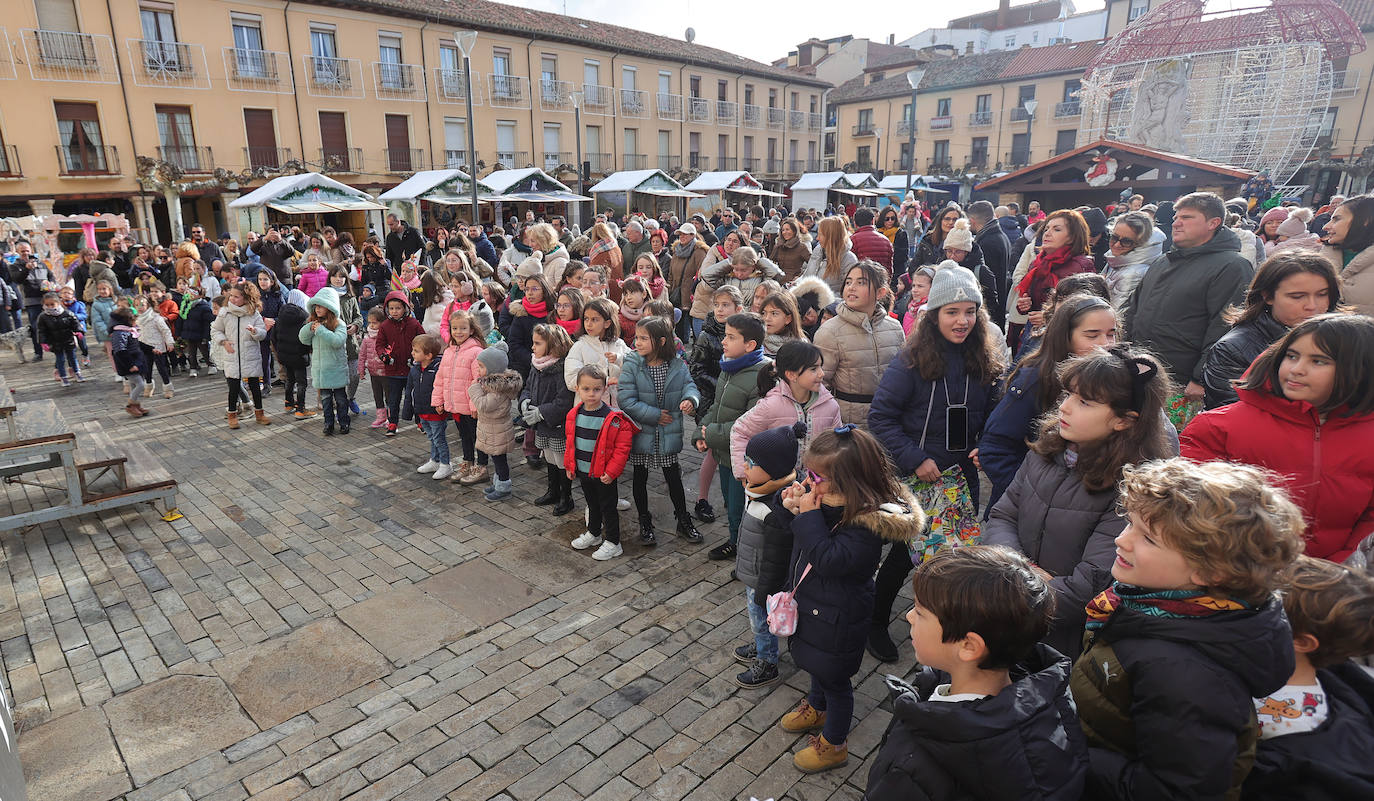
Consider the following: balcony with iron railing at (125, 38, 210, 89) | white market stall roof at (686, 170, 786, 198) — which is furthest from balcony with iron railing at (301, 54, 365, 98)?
white market stall roof at (686, 170, 786, 198)

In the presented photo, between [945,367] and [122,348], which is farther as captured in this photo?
[122,348]

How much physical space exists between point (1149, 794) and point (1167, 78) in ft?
76.0

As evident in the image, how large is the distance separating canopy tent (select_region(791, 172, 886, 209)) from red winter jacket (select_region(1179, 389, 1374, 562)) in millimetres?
22107

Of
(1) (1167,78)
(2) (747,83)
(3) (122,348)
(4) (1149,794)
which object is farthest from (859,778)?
(2) (747,83)

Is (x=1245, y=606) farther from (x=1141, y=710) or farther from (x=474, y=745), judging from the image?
(x=474, y=745)

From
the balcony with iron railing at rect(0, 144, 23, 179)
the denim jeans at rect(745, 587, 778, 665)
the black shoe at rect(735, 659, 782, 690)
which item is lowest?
the black shoe at rect(735, 659, 782, 690)

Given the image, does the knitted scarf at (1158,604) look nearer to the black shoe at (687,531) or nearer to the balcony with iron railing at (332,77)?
the black shoe at (687,531)

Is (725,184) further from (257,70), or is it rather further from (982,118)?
(982,118)

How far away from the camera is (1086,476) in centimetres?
243

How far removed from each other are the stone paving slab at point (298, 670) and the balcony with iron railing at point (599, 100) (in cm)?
3241

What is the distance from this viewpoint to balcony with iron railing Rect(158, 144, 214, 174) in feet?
74.0

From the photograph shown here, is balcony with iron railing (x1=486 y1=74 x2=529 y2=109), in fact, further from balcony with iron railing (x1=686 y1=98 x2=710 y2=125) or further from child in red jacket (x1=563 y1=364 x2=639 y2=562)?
child in red jacket (x1=563 y1=364 x2=639 y2=562)

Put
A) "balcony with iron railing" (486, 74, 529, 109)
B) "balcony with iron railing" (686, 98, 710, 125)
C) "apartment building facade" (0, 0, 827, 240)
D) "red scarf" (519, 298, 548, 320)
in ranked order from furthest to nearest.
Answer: "balcony with iron railing" (686, 98, 710, 125)
"balcony with iron railing" (486, 74, 529, 109)
"apartment building facade" (0, 0, 827, 240)
"red scarf" (519, 298, 548, 320)

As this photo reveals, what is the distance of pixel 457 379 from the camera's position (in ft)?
19.9
